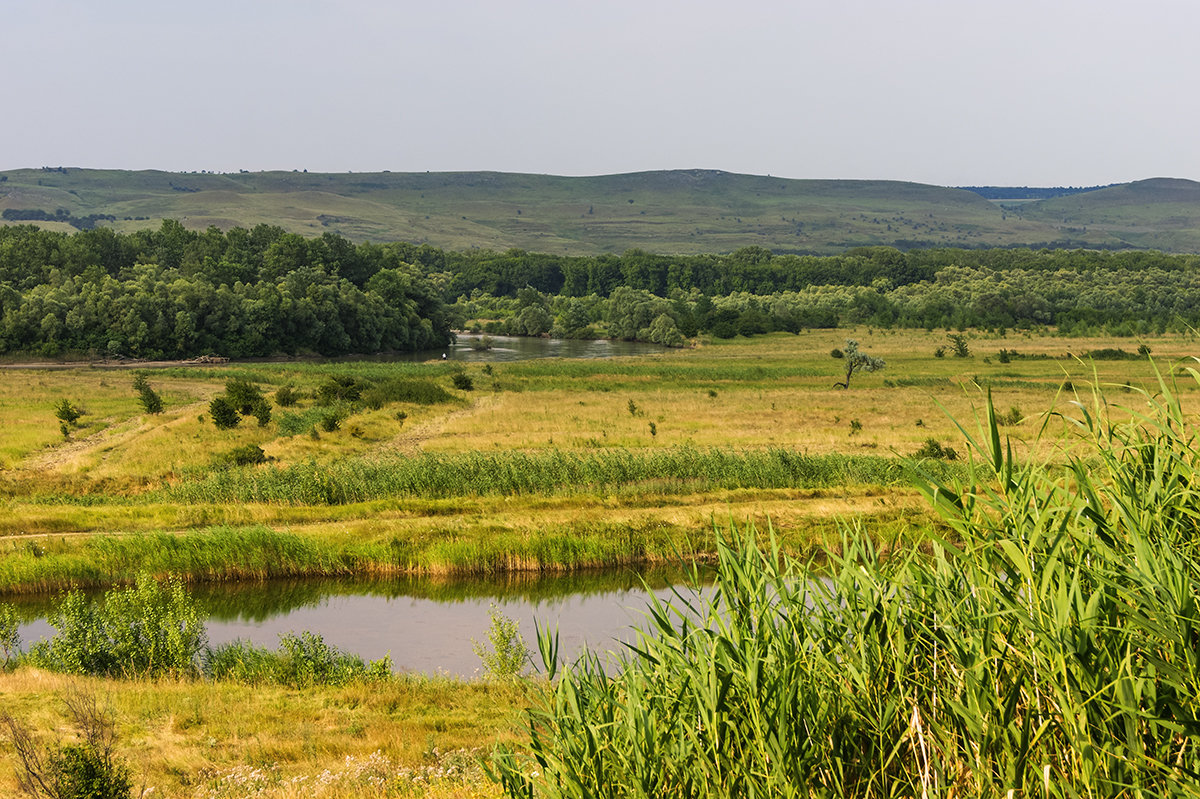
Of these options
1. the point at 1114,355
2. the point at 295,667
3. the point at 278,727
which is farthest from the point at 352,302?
the point at 278,727

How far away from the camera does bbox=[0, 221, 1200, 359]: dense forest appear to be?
10838 cm

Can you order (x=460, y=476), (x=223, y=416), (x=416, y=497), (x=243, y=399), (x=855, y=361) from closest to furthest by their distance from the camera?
1. (x=416, y=497)
2. (x=460, y=476)
3. (x=223, y=416)
4. (x=243, y=399)
5. (x=855, y=361)

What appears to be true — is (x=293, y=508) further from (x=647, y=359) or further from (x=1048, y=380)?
(x=647, y=359)

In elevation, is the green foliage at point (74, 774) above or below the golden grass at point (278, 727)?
above

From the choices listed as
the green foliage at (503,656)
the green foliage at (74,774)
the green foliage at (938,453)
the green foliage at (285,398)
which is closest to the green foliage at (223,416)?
the green foliage at (285,398)

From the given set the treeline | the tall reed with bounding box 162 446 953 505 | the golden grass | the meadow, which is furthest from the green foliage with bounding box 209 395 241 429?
the treeline

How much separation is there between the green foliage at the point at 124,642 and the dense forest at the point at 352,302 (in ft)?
311

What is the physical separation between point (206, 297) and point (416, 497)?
8728 cm

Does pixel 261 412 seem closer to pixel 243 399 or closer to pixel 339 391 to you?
pixel 243 399

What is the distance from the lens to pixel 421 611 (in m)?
26.5

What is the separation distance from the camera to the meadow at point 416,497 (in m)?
15.7

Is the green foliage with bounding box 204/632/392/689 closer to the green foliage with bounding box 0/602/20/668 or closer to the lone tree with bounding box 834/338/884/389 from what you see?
the green foliage with bounding box 0/602/20/668

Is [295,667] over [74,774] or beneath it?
beneath

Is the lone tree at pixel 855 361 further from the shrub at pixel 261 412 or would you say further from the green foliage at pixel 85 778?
the green foliage at pixel 85 778
